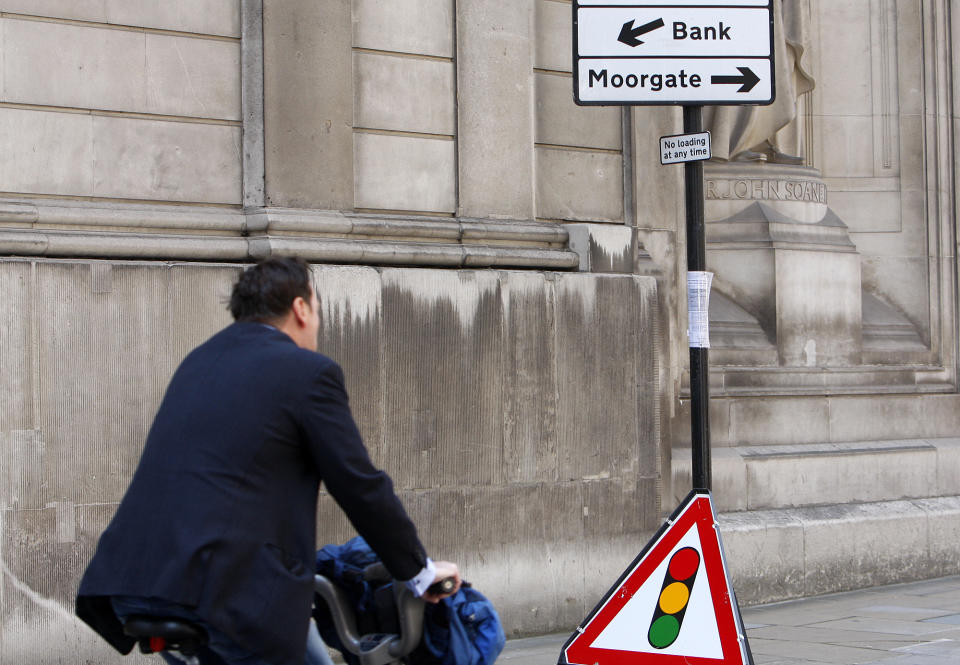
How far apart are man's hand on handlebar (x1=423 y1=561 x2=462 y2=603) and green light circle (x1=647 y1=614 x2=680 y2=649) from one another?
262 centimetres

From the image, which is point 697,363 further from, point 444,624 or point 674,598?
point 444,624

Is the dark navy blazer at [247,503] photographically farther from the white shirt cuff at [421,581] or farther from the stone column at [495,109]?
the stone column at [495,109]

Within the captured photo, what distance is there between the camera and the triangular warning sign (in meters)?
5.78

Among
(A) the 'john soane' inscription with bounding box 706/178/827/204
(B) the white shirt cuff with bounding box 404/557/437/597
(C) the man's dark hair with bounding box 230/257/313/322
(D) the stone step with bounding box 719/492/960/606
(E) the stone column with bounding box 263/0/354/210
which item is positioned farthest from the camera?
(A) the 'john soane' inscription with bounding box 706/178/827/204

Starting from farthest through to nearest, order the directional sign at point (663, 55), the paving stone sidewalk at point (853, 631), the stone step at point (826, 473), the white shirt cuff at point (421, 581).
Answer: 1. the stone step at point (826, 473)
2. the paving stone sidewalk at point (853, 631)
3. the directional sign at point (663, 55)
4. the white shirt cuff at point (421, 581)

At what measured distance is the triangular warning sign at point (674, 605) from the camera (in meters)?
5.78

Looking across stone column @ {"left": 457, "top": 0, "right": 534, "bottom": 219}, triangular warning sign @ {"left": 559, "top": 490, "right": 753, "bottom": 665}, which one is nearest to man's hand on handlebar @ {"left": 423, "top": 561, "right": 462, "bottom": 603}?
triangular warning sign @ {"left": 559, "top": 490, "right": 753, "bottom": 665}

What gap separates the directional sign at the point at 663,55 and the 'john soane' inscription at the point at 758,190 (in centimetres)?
473

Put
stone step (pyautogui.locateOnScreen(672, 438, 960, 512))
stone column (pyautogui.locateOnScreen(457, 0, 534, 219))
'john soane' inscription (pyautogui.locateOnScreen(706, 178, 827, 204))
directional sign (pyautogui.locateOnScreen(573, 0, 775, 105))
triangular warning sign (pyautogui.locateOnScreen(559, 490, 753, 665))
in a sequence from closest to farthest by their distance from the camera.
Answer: triangular warning sign (pyautogui.locateOnScreen(559, 490, 753, 665)) < directional sign (pyautogui.locateOnScreen(573, 0, 775, 105)) < stone column (pyautogui.locateOnScreen(457, 0, 534, 219)) < stone step (pyautogui.locateOnScreen(672, 438, 960, 512)) < 'john soane' inscription (pyautogui.locateOnScreen(706, 178, 827, 204))

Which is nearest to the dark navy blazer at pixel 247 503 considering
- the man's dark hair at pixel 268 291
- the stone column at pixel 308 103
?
the man's dark hair at pixel 268 291

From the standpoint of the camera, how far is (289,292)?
3.51 meters

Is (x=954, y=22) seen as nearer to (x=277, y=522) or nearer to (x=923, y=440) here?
(x=923, y=440)

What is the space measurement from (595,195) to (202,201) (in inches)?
103

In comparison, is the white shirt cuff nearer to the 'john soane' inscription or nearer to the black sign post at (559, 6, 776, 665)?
the black sign post at (559, 6, 776, 665)
